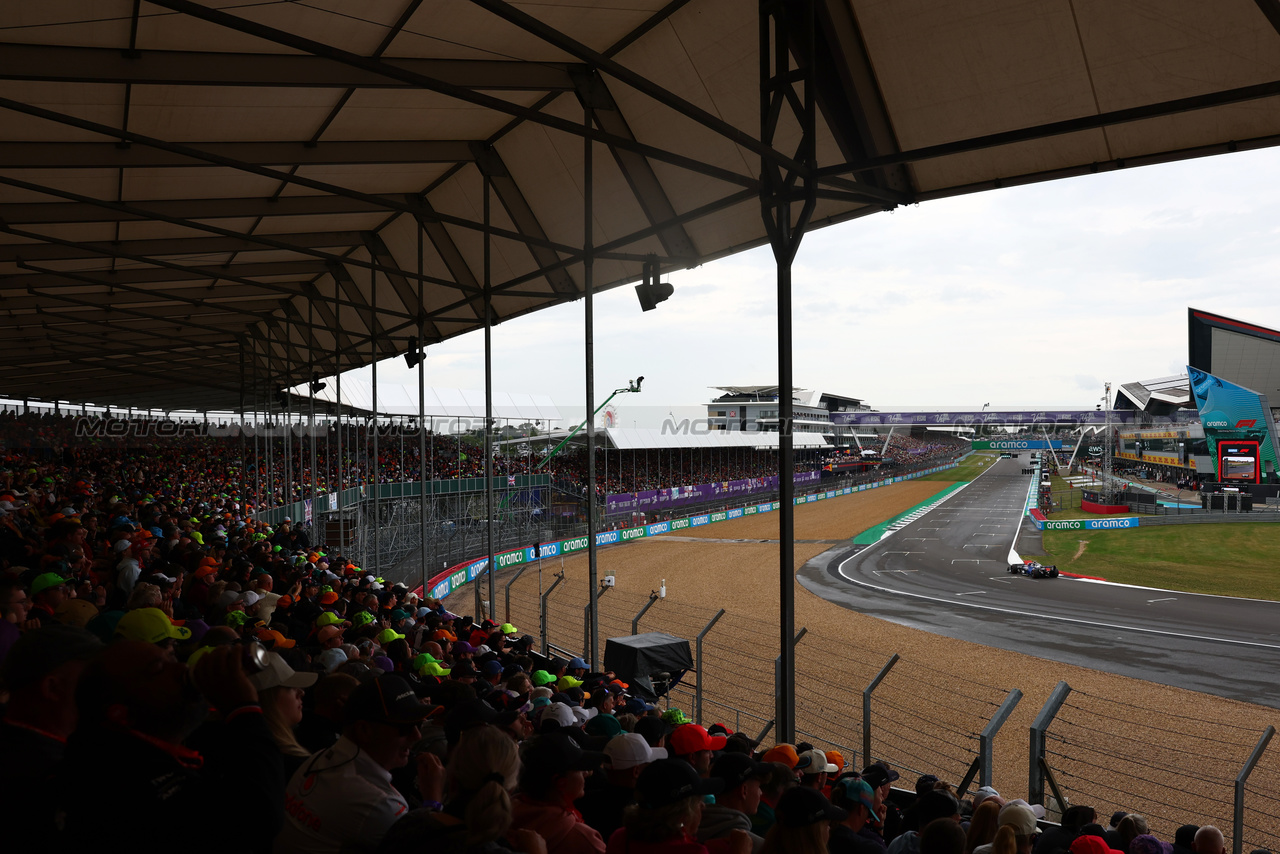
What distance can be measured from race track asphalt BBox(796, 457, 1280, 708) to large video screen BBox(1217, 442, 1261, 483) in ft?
67.9

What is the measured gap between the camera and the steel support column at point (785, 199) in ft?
18.0

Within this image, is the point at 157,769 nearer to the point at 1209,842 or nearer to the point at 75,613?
the point at 75,613

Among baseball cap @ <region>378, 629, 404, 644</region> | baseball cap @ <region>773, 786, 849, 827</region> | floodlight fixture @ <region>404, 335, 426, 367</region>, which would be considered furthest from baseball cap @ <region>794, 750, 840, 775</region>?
floodlight fixture @ <region>404, 335, 426, 367</region>

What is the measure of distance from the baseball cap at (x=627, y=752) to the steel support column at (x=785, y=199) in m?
3.02

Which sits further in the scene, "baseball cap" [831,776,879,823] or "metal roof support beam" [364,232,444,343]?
"metal roof support beam" [364,232,444,343]

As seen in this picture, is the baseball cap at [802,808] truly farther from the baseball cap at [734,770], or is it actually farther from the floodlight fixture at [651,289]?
the floodlight fixture at [651,289]

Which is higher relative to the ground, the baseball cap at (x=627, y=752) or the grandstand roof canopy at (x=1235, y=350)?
the grandstand roof canopy at (x=1235, y=350)

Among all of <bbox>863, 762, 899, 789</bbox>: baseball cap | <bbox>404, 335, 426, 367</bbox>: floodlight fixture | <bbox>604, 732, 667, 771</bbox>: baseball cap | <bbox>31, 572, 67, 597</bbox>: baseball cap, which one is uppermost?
<bbox>404, 335, 426, 367</bbox>: floodlight fixture

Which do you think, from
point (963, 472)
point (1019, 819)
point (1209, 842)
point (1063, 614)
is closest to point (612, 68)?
point (1019, 819)

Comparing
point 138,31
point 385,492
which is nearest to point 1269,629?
point 138,31

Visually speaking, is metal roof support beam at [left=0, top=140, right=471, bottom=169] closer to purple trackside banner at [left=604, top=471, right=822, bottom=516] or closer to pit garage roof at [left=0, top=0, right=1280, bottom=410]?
pit garage roof at [left=0, top=0, right=1280, bottom=410]

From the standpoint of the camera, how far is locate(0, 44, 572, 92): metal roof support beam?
Result: 5680 millimetres

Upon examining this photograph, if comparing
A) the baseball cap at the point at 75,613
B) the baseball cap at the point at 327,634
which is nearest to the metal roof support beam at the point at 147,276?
the baseball cap at the point at 327,634

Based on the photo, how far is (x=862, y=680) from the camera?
13344mm
